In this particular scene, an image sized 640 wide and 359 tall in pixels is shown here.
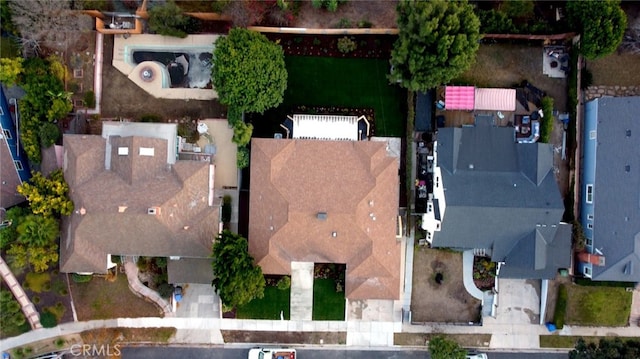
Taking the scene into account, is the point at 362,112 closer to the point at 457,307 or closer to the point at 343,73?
the point at 343,73

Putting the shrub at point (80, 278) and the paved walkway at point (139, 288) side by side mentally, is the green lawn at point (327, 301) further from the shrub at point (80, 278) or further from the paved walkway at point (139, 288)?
the shrub at point (80, 278)

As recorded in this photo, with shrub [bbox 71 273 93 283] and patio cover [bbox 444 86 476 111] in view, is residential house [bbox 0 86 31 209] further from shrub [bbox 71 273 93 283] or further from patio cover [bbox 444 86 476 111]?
patio cover [bbox 444 86 476 111]

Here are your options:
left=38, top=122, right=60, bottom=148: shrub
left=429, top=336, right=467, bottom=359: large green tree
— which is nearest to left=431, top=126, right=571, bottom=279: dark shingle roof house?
left=429, top=336, right=467, bottom=359: large green tree

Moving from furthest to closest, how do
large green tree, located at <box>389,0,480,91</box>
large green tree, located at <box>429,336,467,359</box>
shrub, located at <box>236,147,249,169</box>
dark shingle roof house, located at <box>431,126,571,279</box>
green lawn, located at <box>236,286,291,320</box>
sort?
1. green lawn, located at <box>236,286,291,320</box>
2. shrub, located at <box>236,147,249,169</box>
3. large green tree, located at <box>429,336,467,359</box>
4. dark shingle roof house, located at <box>431,126,571,279</box>
5. large green tree, located at <box>389,0,480,91</box>

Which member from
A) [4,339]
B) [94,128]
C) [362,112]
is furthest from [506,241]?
[4,339]

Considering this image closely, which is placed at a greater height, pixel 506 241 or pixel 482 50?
pixel 482 50

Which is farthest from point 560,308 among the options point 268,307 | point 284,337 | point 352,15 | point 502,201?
point 352,15

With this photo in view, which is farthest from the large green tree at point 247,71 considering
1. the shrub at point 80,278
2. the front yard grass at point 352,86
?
the shrub at point 80,278
